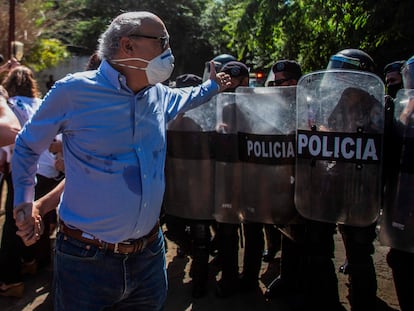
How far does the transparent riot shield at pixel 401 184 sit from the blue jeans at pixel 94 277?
1.47m

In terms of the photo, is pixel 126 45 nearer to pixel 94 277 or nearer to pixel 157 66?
pixel 157 66

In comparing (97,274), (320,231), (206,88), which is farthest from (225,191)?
(97,274)

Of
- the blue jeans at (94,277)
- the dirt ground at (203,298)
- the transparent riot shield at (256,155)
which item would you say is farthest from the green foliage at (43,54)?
the blue jeans at (94,277)

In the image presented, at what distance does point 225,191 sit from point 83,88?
1720 millimetres

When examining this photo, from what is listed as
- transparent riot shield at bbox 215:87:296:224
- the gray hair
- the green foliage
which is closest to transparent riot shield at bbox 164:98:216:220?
transparent riot shield at bbox 215:87:296:224

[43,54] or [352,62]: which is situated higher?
[352,62]

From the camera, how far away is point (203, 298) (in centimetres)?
379

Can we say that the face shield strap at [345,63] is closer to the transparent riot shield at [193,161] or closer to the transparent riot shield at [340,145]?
the transparent riot shield at [340,145]

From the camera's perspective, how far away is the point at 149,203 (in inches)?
81.9

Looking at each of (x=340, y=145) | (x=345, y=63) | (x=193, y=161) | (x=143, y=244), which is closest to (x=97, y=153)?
(x=143, y=244)

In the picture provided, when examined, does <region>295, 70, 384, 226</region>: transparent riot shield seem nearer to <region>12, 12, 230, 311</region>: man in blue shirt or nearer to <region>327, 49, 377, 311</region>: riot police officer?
<region>327, 49, 377, 311</region>: riot police officer

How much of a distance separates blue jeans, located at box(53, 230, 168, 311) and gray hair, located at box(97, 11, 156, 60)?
2.79ft

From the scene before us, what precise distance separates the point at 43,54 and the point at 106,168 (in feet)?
47.7

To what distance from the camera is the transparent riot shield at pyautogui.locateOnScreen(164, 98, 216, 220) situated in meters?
3.56
